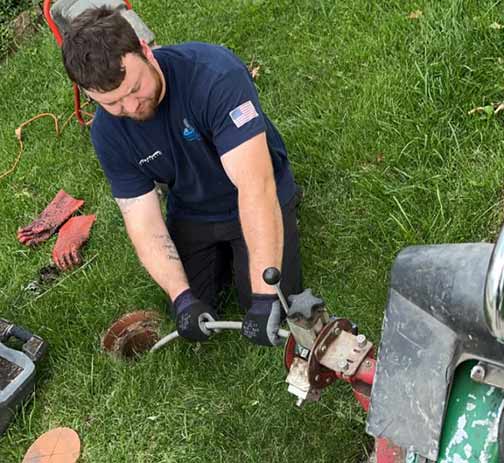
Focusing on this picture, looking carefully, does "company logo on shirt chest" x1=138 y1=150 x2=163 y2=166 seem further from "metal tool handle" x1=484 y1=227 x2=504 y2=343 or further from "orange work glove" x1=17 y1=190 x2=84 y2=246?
"metal tool handle" x1=484 y1=227 x2=504 y2=343

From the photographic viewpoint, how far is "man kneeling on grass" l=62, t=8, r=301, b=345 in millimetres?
2414

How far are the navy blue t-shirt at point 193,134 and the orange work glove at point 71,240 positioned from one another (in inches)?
35.6

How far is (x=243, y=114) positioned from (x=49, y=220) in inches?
72.0

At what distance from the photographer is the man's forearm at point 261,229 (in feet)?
8.05

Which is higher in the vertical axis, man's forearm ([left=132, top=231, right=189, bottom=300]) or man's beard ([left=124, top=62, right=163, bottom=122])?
man's beard ([left=124, top=62, right=163, bottom=122])

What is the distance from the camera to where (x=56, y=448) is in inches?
115

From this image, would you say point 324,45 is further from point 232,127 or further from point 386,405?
point 386,405

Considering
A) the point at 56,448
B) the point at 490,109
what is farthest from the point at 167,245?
the point at 490,109

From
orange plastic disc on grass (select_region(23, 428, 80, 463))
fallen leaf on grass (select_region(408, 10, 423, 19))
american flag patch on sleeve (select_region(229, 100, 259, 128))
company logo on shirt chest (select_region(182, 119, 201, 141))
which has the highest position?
american flag patch on sleeve (select_region(229, 100, 259, 128))

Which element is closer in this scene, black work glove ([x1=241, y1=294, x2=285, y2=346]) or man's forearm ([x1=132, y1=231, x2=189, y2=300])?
black work glove ([x1=241, y1=294, x2=285, y2=346])

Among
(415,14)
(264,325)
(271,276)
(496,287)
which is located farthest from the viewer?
(415,14)

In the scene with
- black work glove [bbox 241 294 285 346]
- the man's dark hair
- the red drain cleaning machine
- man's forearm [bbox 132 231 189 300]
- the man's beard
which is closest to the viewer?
the red drain cleaning machine

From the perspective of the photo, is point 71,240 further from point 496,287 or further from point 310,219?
point 496,287

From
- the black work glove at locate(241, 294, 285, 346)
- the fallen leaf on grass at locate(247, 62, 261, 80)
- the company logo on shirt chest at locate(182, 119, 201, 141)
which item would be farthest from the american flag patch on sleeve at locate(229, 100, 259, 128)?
the fallen leaf on grass at locate(247, 62, 261, 80)
